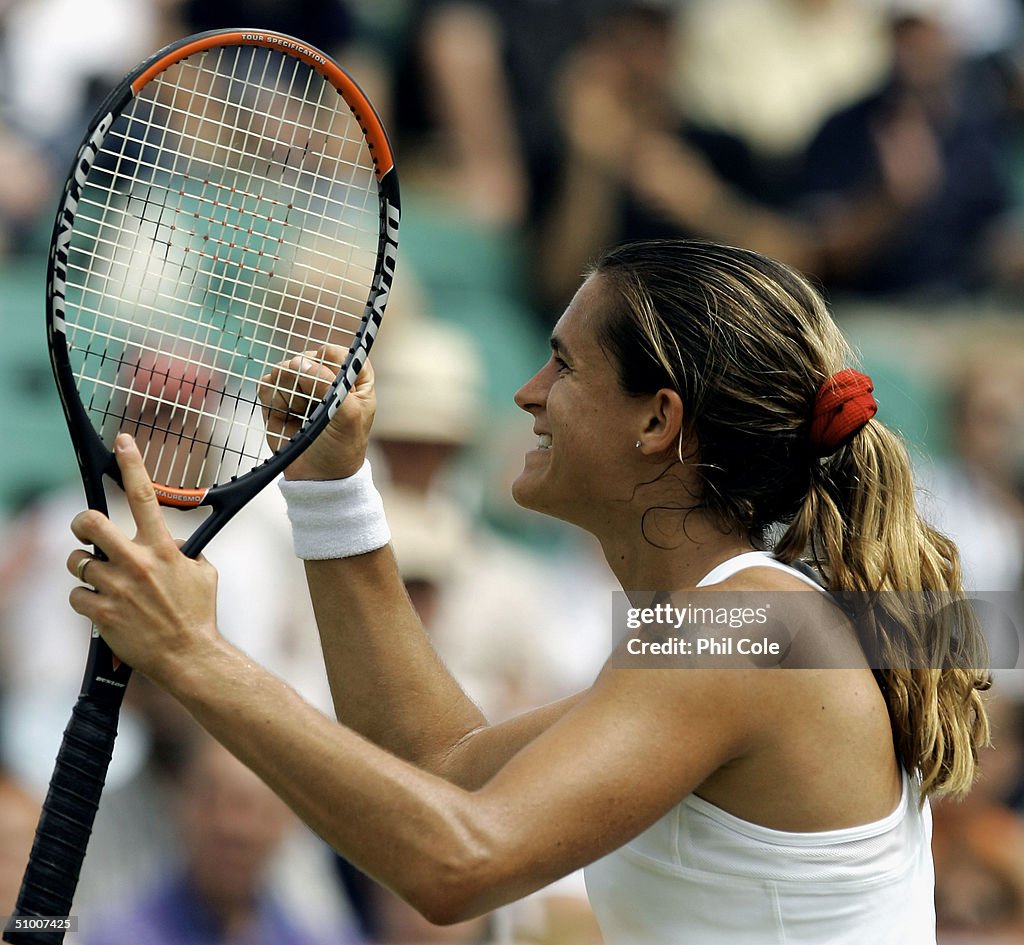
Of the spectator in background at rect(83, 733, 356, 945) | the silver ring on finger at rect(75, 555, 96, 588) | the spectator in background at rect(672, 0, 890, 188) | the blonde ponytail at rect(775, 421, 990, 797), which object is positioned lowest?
the spectator in background at rect(83, 733, 356, 945)

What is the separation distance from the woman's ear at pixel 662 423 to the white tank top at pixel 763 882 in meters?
0.21

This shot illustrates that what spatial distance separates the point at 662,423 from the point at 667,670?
40 cm

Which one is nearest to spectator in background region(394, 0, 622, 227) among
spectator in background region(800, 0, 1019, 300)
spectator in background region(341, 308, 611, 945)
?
spectator in background region(341, 308, 611, 945)

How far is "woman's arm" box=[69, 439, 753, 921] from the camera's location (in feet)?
5.70

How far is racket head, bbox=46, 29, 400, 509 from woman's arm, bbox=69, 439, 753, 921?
0.26 m

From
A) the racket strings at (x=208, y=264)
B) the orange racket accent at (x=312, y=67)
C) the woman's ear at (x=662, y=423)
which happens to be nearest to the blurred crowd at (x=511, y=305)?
the racket strings at (x=208, y=264)

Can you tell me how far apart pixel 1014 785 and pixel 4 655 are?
3197mm

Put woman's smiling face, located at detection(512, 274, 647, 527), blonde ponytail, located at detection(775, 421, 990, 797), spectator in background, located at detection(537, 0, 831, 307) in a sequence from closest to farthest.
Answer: blonde ponytail, located at detection(775, 421, 990, 797), woman's smiling face, located at detection(512, 274, 647, 527), spectator in background, located at detection(537, 0, 831, 307)

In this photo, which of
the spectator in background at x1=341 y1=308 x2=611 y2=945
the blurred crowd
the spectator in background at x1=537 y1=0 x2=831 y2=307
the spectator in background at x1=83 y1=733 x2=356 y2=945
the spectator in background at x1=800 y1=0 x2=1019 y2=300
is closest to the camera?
the spectator in background at x1=83 y1=733 x2=356 y2=945

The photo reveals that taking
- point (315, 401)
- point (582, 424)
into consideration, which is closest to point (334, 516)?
point (315, 401)

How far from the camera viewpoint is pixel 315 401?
232 cm

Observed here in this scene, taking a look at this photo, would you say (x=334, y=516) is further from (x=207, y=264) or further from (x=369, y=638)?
(x=207, y=264)

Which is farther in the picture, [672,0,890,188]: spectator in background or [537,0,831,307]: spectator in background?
[672,0,890,188]: spectator in background

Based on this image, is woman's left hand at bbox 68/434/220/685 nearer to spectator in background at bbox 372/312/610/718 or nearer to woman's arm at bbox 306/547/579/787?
woman's arm at bbox 306/547/579/787
